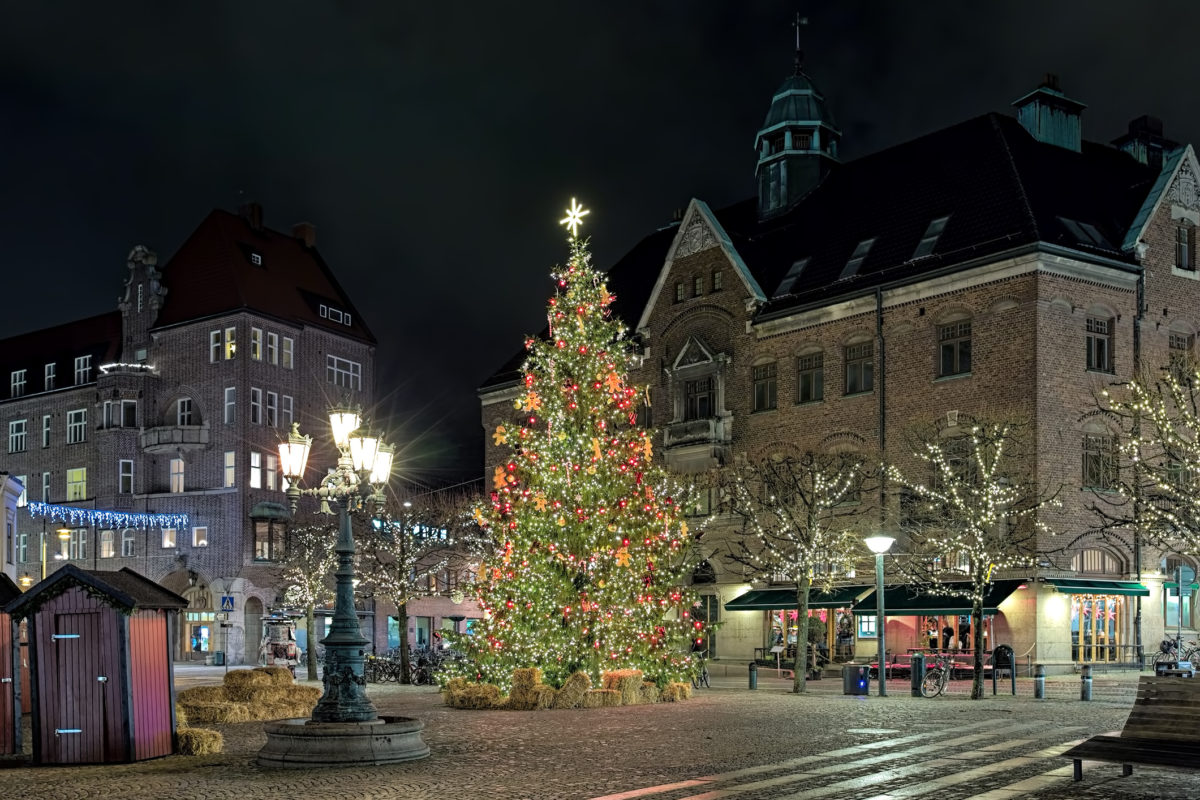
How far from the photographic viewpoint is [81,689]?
51.9 ft

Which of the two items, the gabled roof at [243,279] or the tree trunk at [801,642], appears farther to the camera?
the gabled roof at [243,279]

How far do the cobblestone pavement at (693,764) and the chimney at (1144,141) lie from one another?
32555 millimetres

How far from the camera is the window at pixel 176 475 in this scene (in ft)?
218

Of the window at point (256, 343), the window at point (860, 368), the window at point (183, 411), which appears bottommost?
the window at point (183, 411)

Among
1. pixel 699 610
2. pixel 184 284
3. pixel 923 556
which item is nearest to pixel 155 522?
pixel 184 284

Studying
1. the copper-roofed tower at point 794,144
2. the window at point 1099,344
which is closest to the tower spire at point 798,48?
the copper-roofed tower at point 794,144

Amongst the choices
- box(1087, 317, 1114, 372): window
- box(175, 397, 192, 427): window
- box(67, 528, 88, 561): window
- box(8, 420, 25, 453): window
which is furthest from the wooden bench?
box(8, 420, 25, 453): window

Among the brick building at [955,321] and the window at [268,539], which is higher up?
the brick building at [955,321]

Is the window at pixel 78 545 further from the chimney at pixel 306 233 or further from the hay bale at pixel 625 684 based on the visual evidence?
the hay bale at pixel 625 684

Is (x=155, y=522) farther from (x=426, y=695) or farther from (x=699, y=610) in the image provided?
(x=426, y=695)

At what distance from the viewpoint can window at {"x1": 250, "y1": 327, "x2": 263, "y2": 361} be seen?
65.2 metres

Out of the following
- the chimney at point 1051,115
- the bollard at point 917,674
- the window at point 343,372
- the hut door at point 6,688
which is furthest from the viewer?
the window at point 343,372

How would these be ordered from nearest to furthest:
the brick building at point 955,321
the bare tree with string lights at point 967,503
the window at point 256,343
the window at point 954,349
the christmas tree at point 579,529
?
the christmas tree at point 579,529
the bare tree with string lights at point 967,503
the brick building at point 955,321
the window at point 954,349
the window at point 256,343

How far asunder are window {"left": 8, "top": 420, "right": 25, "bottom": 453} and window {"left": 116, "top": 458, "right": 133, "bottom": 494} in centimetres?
1140
